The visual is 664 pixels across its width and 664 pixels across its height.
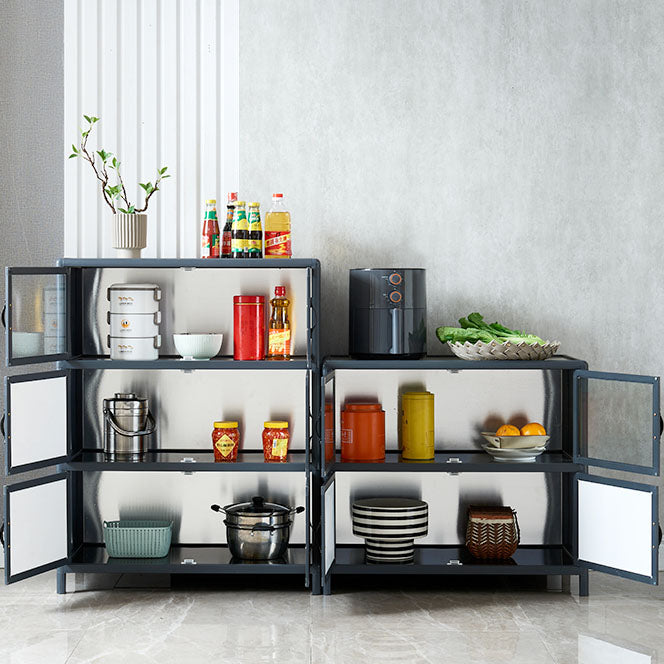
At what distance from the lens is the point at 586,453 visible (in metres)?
3.80

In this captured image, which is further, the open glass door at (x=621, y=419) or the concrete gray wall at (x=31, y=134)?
the concrete gray wall at (x=31, y=134)

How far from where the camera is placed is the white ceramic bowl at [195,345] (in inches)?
152

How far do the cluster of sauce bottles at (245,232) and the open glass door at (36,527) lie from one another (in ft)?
3.60

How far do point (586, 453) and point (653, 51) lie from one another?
1744mm

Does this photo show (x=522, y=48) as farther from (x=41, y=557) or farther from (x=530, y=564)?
(x=41, y=557)

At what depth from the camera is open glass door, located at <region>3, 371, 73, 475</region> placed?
11.7ft

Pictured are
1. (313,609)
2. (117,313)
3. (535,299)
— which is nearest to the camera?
(313,609)

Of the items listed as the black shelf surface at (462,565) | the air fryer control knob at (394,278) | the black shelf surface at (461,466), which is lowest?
the black shelf surface at (462,565)

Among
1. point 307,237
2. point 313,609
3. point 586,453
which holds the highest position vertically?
point 307,237

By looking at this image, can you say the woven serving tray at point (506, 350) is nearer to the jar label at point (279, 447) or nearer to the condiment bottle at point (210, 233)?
the jar label at point (279, 447)

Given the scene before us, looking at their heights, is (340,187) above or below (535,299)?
above

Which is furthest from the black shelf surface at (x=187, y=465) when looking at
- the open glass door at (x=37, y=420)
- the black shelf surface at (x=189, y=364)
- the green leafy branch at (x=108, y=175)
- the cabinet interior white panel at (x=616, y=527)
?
the cabinet interior white panel at (x=616, y=527)

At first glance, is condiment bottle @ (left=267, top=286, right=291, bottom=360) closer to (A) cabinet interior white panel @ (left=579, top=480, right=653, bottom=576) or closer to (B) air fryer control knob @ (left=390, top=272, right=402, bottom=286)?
(B) air fryer control knob @ (left=390, top=272, right=402, bottom=286)

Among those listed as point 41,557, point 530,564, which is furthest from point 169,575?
point 530,564
